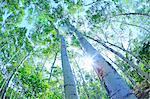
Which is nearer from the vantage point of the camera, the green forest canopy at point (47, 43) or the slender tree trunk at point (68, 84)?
the slender tree trunk at point (68, 84)

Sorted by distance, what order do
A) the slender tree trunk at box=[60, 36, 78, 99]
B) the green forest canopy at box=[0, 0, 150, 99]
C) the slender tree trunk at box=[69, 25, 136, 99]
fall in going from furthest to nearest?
the green forest canopy at box=[0, 0, 150, 99], the slender tree trunk at box=[60, 36, 78, 99], the slender tree trunk at box=[69, 25, 136, 99]

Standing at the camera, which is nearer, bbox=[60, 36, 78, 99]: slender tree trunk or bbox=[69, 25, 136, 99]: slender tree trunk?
bbox=[69, 25, 136, 99]: slender tree trunk

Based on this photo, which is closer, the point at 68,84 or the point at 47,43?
the point at 68,84

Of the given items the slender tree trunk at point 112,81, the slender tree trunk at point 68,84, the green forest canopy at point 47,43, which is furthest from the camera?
the green forest canopy at point 47,43

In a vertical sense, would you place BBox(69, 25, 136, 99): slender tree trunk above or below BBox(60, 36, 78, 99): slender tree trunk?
above

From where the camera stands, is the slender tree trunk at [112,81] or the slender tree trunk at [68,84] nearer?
the slender tree trunk at [112,81]

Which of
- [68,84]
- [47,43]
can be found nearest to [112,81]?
[68,84]

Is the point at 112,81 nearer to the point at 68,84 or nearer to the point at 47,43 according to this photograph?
the point at 68,84

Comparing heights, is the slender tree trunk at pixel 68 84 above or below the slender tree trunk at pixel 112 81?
below

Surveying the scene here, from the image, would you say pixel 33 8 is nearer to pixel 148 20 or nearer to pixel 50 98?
pixel 50 98

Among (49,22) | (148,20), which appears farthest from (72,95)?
(148,20)

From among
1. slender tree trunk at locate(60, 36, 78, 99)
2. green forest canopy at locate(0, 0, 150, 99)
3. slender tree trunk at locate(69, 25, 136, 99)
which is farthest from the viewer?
green forest canopy at locate(0, 0, 150, 99)

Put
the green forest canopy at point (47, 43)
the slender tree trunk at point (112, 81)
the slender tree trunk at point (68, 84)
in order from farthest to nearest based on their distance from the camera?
the green forest canopy at point (47, 43) < the slender tree trunk at point (68, 84) < the slender tree trunk at point (112, 81)

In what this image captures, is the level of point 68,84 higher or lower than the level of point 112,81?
lower
